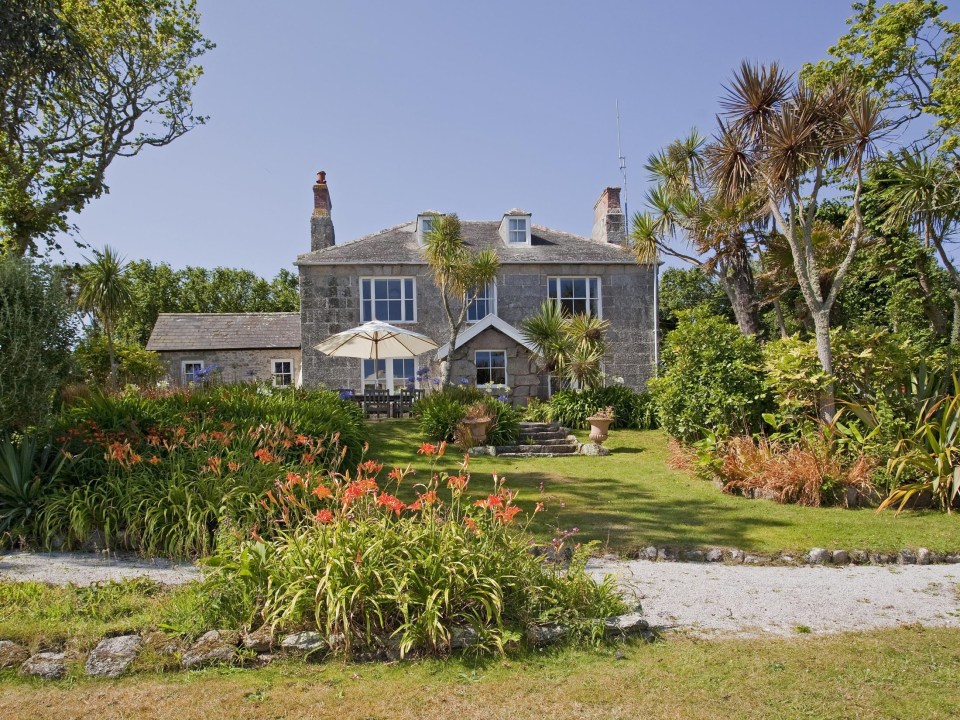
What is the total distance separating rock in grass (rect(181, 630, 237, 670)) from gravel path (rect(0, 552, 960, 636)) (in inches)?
56.6

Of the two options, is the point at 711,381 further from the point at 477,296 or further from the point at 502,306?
the point at 502,306

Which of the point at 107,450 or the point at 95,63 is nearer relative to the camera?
the point at 107,450

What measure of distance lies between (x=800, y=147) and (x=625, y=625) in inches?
330

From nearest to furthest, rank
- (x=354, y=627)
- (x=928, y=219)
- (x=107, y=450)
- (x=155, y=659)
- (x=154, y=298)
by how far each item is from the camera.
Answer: (x=155, y=659)
(x=354, y=627)
(x=107, y=450)
(x=928, y=219)
(x=154, y=298)

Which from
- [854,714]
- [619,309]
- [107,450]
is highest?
[619,309]

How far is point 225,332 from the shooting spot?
27078 mm

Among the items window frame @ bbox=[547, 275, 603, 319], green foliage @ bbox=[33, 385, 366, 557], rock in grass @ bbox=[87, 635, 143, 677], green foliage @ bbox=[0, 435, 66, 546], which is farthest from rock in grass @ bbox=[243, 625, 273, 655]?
window frame @ bbox=[547, 275, 603, 319]

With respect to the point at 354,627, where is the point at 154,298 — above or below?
above

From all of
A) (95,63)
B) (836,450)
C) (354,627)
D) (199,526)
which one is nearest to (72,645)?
(354,627)

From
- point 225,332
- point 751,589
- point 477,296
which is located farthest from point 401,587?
point 225,332

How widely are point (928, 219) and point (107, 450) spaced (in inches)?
601


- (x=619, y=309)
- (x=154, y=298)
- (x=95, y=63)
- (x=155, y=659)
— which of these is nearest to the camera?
(x=155, y=659)

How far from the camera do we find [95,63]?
15344 millimetres

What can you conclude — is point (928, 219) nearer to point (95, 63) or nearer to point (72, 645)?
point (72, 645)
